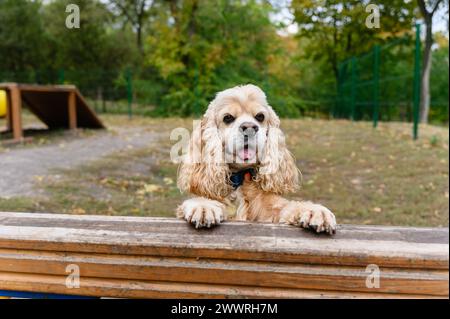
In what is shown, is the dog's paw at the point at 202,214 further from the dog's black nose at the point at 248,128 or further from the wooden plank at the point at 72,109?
the wooden plank at the point at 72,109

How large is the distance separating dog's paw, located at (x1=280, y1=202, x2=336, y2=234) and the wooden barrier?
0.13ft

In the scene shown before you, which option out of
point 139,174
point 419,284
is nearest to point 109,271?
point 419,284

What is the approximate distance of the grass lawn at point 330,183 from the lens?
15.1 feet

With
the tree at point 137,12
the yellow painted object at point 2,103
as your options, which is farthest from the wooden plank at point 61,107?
the tree at point 137,12

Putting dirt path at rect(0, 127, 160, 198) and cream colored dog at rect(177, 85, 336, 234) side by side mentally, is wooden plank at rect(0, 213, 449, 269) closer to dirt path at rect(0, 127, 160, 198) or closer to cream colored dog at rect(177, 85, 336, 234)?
cream colored dog at rect(177, 85, 336, 234)

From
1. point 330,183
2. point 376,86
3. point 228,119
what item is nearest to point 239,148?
point 228,119

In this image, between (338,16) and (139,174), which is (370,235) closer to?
(338,16)

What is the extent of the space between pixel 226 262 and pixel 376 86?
10.7 metres

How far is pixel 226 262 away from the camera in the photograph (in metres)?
1.51

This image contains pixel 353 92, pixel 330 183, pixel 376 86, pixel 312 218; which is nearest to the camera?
pixel 312 218

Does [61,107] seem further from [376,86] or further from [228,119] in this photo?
[228,119]

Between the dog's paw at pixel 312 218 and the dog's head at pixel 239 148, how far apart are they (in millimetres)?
352

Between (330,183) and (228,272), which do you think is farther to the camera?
(330,183)

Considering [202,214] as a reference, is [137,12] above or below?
above
